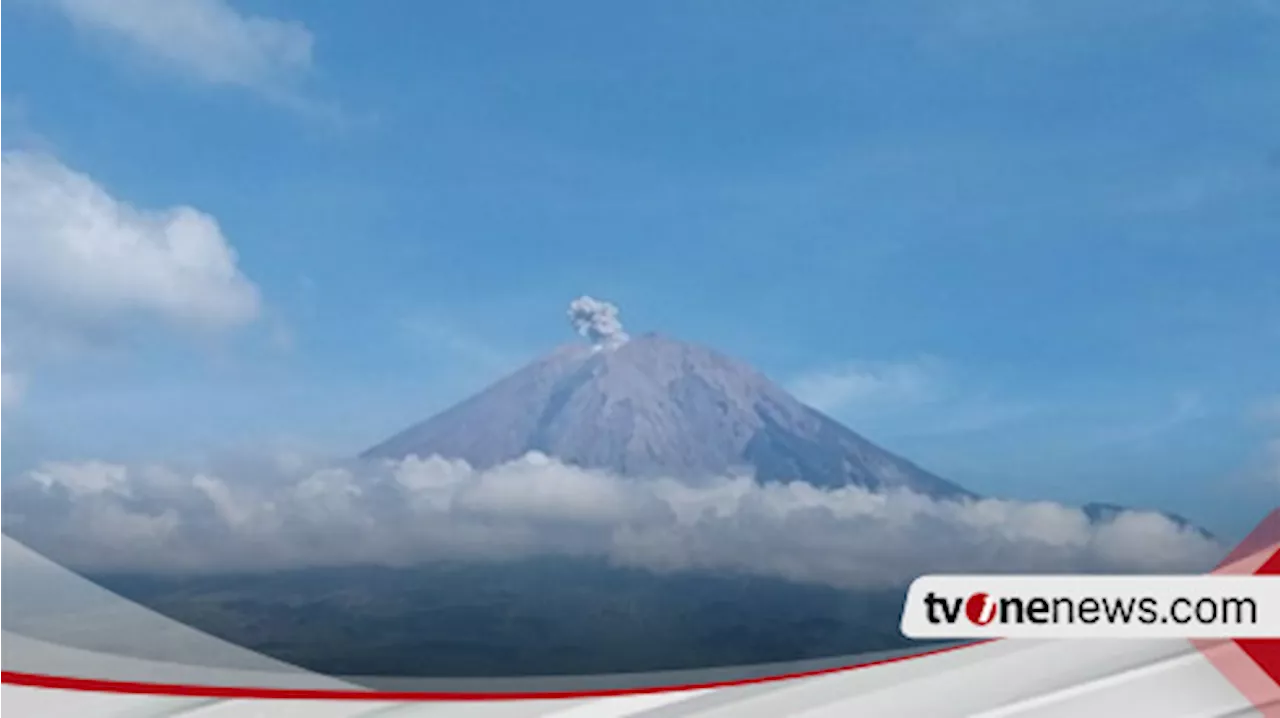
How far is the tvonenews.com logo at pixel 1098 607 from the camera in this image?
3.25 meters

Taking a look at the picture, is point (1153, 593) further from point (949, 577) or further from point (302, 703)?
point (302, 703)

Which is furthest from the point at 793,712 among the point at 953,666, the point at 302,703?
the point at 302,703

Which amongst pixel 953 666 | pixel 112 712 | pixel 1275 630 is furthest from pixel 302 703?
pixel 1275 630

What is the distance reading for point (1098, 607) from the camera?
3.28 meters

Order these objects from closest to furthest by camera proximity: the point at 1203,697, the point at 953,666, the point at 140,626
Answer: the point at 1203,697
the point at 953,666
the point at 140,626

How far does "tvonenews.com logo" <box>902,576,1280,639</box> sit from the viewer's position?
3250 mm

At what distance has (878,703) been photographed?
9.99ft

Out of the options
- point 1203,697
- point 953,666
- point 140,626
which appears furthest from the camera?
point 140,626

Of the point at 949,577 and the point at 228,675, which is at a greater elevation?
the point at 949,577

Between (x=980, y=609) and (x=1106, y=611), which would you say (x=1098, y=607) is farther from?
(x=980, y=609)

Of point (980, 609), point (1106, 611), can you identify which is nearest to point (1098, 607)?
point (1106, 611)

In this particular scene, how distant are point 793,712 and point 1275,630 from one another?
1475 mm

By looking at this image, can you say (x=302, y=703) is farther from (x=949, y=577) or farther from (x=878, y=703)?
(x=949, y=577)

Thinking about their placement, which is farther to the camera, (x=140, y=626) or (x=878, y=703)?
(x=140, y=626)
